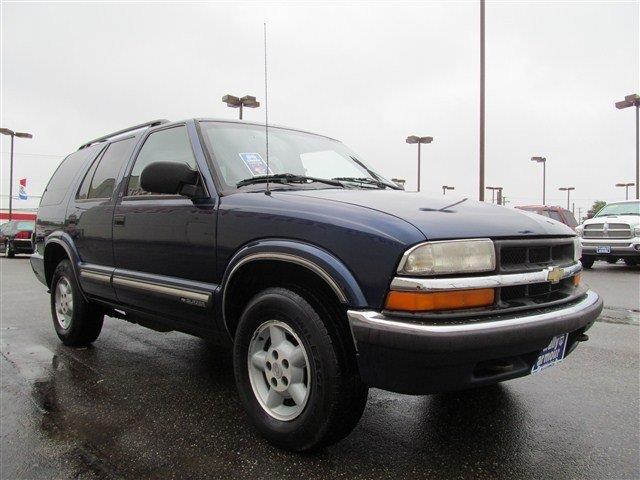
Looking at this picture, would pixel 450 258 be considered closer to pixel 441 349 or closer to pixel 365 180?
pixel 441 349

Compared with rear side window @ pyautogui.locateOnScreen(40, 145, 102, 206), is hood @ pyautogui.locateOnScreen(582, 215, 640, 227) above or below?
below

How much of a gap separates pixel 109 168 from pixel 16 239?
18047mm

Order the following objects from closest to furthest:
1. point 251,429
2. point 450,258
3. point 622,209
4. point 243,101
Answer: point 450,258 < point 251,429 < point 622,209 < point 243,101

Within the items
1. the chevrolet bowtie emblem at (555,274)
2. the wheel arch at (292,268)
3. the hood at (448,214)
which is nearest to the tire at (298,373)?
the wheel arch at (292,268)

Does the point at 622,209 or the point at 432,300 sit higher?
the point at 622,209

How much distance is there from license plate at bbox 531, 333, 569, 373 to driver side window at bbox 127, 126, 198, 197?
2249 mm

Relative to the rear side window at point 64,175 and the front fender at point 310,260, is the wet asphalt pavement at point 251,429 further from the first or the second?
the rear side window at point 64,175

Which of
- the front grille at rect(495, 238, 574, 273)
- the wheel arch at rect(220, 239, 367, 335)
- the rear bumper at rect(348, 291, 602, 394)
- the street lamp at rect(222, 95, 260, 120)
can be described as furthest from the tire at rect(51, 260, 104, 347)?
the street lamp at rect(222, 95, 260, 120)

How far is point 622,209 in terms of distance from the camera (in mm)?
12820

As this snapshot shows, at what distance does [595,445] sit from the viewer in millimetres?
2543

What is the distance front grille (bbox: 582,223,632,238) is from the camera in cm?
1172

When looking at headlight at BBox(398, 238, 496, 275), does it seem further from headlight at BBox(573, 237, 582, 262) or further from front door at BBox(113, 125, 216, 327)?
front door at BBox(113, 125, 216, 327)

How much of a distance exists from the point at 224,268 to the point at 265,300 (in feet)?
1.37

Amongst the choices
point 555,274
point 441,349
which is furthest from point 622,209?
point 441,349
